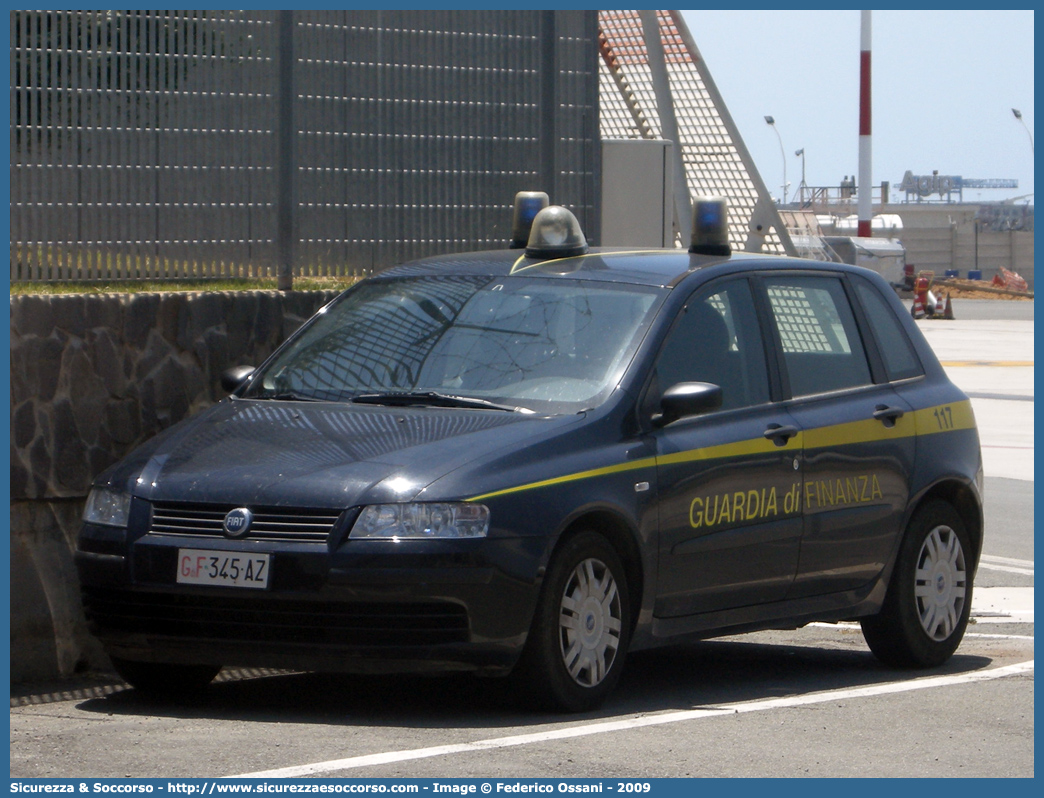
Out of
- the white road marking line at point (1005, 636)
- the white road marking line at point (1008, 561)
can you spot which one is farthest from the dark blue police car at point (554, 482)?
the white road marking line at point (1008, 561)

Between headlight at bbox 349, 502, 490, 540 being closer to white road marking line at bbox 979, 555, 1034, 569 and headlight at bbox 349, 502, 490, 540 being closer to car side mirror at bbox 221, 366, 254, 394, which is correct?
car side mirror at bbox 221, 366, 254, 394

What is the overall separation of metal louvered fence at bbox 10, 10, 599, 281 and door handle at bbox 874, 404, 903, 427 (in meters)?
3.07

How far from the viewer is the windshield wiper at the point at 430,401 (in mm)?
6629

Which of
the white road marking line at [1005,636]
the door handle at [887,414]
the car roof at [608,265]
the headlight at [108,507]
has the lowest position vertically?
the white road marking line at [1005,636]

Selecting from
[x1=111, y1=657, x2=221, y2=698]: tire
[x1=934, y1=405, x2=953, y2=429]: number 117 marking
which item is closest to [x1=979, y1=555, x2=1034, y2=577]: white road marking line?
[x1=934, y1=405, x2=953, y2=429]: number 117 marking

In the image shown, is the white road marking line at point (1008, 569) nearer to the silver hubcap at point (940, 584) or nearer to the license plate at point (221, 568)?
the silver hubcap at point (940, 584)

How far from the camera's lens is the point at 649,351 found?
686cm

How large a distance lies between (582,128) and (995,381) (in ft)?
60.6

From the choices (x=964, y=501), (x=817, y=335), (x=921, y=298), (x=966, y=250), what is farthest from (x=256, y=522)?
(x=966, y=250)

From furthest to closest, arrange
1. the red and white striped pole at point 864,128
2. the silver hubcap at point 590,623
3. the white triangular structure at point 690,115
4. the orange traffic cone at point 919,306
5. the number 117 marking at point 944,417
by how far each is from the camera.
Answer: the orange traffic cone at point 919,306, the red and white striped pole at point 864,128, the white triangular structure at point 690,115, the number 117 marking at point 944,417, the silver hubcap at point 590,623

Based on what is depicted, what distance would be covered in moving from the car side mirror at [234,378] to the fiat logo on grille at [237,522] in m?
1.40

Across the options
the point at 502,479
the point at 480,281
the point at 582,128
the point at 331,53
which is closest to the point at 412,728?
the point at 502,479

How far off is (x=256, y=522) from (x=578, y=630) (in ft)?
3.88

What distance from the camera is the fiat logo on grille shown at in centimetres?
607
